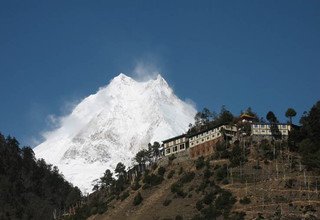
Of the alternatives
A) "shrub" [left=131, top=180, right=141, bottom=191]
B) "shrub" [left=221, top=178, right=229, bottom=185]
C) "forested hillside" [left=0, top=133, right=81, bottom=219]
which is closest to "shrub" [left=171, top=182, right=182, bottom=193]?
"shrub" [left=221, top=178, right=229, bottom=185]

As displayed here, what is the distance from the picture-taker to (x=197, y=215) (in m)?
107

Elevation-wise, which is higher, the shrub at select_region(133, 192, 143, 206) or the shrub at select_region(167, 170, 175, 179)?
the shrub at select_region(167, 170, 175, 179)

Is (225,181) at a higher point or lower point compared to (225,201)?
higher

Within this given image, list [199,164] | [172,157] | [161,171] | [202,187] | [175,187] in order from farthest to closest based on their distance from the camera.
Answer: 1. [172,157]
2. [161,171]
3. [199,164]
4. [175,187]
5. [202,187]

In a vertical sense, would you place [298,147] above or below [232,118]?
below

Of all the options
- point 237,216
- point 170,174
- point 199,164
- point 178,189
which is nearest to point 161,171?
point 170,174

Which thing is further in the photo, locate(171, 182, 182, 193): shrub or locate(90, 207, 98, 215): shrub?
locate(90, 207, 98, 215): shrub

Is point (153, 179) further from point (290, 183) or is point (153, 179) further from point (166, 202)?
point (290, 183)

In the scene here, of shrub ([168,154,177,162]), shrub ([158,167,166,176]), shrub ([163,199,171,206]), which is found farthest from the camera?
shrub ([168,154,177,162])

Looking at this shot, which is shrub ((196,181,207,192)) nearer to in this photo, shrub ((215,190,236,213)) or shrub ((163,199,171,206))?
shrub ((163,199,171,206))

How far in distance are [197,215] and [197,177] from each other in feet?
50.9

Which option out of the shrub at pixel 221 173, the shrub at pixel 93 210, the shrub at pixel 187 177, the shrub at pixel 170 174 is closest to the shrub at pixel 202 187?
the shrub at pixel 221 173

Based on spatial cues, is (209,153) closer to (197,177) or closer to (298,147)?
(197,177)

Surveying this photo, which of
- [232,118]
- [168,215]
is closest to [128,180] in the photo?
[232,118]
